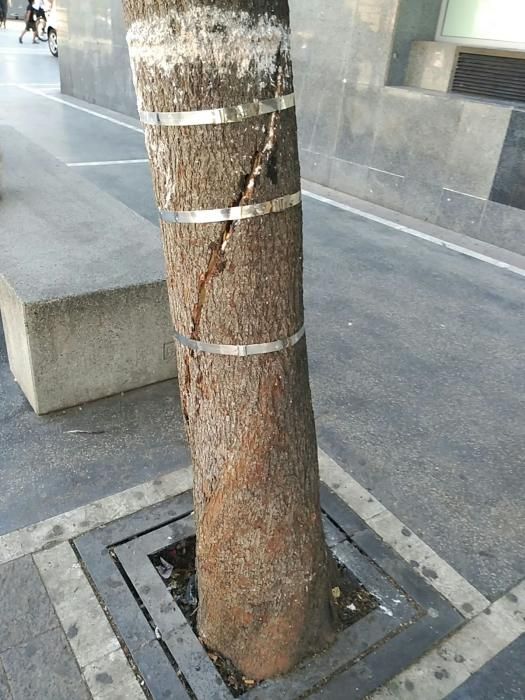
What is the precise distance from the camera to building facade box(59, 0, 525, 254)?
6746 mm

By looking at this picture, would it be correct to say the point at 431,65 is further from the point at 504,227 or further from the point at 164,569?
the point at 164,569

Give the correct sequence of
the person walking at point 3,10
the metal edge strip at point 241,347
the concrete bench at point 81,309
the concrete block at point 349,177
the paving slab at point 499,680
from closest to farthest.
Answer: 1. the metal edge strip at point 241,347
2. the paving slab at point 499,680
3. the concrete bench at point 81,309
4. the concrete block at point 349,177
5. the person walking at point 3,10

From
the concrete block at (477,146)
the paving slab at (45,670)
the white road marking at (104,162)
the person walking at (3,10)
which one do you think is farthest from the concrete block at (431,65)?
the person walking at (3,10)

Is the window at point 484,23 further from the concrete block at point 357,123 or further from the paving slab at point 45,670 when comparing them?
the paving slab at point 45,670

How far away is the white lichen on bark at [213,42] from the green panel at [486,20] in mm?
6509

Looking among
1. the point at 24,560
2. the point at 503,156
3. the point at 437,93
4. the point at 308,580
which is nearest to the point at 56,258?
the point at 24,560

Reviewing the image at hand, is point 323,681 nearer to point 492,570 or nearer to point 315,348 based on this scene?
point 492,570

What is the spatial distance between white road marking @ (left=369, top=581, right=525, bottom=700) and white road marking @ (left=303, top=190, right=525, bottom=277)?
4.38 m

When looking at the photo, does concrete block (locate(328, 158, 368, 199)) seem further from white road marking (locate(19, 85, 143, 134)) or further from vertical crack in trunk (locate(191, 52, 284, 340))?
vertical crack in trunk (locate(191, 52, 284, 340))

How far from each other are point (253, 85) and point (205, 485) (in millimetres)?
1308

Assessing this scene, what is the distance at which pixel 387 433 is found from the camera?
3762 millimetres

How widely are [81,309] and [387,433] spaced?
6.53 ft

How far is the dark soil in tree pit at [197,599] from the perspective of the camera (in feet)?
7.57

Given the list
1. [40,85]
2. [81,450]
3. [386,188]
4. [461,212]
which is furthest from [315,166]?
[40,85]
